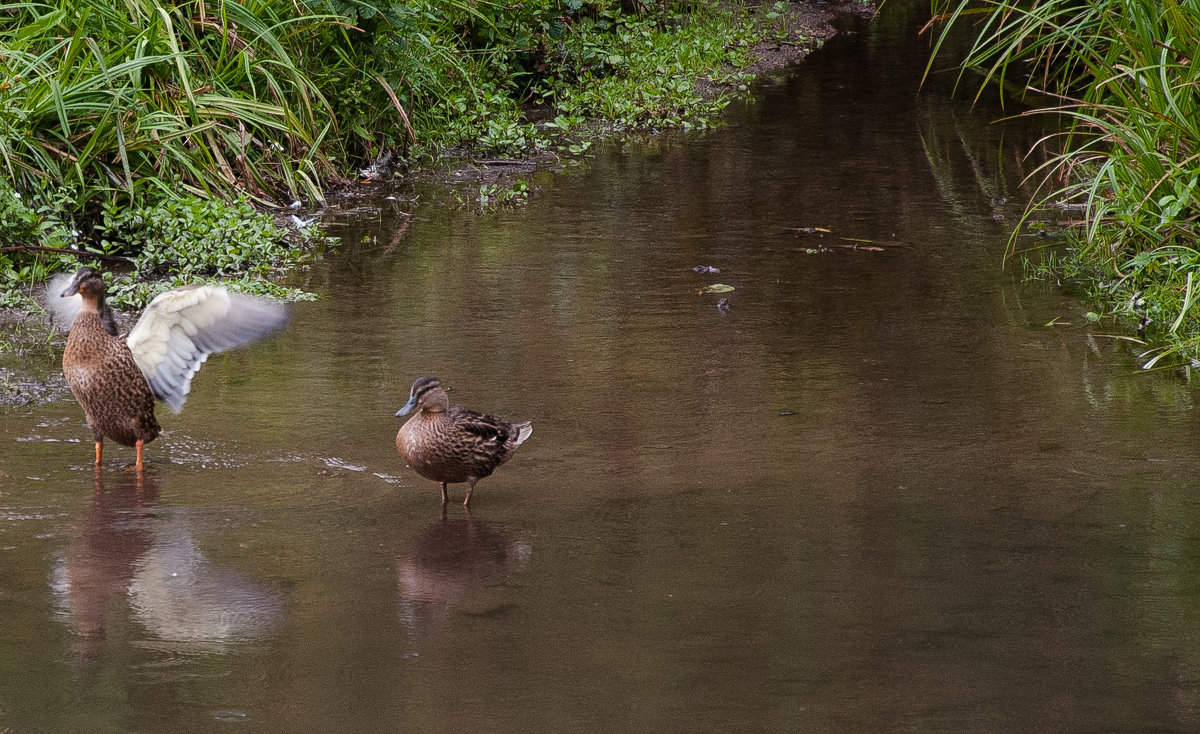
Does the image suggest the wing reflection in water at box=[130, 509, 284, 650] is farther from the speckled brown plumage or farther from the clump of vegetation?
the clump of vegetation

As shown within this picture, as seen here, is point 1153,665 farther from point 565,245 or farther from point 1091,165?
point 1091,165

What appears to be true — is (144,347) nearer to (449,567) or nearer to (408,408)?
(408,408)

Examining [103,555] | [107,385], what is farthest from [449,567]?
[107,385]

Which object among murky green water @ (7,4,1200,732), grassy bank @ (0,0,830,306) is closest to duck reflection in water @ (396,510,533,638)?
murky green water @ (7,4,1200,732)

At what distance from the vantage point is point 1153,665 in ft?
12.1

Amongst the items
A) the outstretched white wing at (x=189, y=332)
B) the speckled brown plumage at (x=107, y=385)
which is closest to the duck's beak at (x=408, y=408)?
the outstretched white wing at (x=189, y=332)

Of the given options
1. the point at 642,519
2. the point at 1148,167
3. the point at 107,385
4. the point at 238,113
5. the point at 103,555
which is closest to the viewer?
the point at 103,555

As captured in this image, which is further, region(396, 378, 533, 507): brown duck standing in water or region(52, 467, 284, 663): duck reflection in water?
region(396, 378, 533, 507): brown duck standing in water

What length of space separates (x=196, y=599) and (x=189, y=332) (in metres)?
1.64

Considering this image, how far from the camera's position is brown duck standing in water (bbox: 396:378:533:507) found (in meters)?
4.81

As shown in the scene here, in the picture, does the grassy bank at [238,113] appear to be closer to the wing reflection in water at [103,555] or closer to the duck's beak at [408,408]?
the wing reflection in water at [103,555]

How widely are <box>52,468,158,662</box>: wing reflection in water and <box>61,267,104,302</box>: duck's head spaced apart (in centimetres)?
74

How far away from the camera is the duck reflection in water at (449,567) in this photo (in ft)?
13.3

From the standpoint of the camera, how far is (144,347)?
5.41 meters
